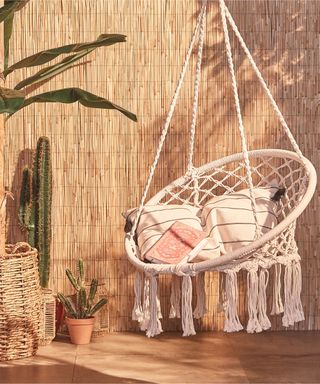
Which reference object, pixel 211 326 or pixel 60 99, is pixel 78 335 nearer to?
pixel 211 326

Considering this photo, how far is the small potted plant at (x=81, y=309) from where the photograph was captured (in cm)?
505

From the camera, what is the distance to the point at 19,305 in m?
4.73

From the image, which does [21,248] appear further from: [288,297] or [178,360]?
[288,297]

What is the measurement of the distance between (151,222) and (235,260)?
0.63 metres

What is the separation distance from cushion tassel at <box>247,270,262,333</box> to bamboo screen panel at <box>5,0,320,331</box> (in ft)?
3.96

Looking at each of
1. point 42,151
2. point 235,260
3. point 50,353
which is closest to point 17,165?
point 42,151

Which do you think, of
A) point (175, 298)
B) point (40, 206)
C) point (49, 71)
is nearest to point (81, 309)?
point (40, 206)

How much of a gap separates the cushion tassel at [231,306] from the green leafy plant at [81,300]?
1.09 m

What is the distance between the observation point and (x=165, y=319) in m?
5.41

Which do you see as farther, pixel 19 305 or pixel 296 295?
pixel 19 305

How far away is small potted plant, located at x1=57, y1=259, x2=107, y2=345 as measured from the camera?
5055 mm

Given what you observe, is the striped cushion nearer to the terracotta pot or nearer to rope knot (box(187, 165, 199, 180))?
rope knot (box(187, 165, 199, 180))

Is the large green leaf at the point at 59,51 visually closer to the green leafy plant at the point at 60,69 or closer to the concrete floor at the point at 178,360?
the green leafy plant at the point at 60,69

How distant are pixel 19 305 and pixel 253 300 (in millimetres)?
1191
